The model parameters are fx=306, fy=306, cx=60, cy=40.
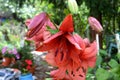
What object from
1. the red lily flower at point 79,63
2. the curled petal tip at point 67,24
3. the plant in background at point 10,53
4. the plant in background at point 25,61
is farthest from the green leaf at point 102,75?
the plant in background at point 10,53

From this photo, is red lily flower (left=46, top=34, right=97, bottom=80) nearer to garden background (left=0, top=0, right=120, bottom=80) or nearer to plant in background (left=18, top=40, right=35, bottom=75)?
garden background (left=0, top=0, right=120, bottom=80)

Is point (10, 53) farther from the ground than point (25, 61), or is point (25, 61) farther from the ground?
point (10, 53)

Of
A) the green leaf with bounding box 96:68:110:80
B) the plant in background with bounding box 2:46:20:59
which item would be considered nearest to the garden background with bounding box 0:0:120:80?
the green leaf with bounding box 96:68:110:80

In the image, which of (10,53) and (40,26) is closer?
(40,26)

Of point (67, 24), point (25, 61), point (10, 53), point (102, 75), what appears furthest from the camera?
point (10, 53)

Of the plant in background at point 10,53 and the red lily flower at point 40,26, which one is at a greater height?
the plant in background at point 10,53

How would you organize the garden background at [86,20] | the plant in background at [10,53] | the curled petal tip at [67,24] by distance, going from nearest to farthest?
the curled petal tip at [67,24] → the garden background at [86,20] → the plant in background at [10,53]

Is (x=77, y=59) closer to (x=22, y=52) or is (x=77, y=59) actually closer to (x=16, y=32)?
(x=22, y=52)

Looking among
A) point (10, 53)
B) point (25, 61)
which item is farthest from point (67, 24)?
point (10, 53)

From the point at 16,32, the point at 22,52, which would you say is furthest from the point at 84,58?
the point at 16,32

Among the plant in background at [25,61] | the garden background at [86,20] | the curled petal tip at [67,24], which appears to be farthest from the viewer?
the plant in background at [25,61]

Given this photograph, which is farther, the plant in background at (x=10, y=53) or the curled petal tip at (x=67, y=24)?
the plant in background at (x=10, y=53)

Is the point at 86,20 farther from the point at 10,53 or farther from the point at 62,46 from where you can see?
the point at 10,53

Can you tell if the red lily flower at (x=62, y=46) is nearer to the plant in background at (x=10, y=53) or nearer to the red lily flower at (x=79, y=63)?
the red lily flower at (x=79, y=63)
